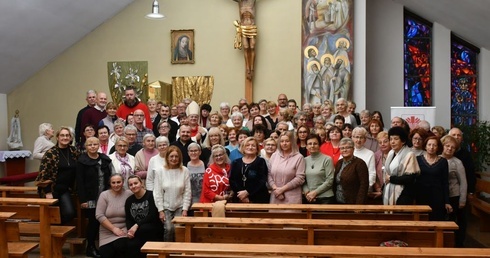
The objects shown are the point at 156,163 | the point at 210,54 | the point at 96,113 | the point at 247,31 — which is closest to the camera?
the point at 156,163

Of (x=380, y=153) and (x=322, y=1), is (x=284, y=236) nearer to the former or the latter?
(x=380, y=153)

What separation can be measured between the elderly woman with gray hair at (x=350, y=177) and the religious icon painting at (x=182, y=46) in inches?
246

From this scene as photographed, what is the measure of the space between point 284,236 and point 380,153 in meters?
2.00

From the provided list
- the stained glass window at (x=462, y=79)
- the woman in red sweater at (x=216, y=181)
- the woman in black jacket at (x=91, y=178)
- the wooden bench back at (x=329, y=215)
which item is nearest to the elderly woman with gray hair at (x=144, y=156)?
the woman in black jacket at (x=91, y=178)

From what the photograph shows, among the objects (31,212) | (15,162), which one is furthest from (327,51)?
(31,212)

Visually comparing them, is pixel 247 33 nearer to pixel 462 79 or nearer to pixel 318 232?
pixel 462 79

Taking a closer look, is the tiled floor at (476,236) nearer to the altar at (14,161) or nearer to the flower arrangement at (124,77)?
the flower arrangement at (124,77)

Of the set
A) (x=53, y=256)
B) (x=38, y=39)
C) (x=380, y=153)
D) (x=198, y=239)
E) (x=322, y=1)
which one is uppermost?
(x=322, y=1)

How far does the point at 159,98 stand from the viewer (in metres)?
10.2

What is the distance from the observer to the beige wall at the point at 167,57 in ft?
34.4

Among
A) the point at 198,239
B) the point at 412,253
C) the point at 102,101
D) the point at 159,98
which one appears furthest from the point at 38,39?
the point at 412,253

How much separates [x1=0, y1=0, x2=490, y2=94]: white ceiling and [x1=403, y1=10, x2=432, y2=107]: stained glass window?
331 millimetres

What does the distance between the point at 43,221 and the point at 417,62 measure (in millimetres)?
8690

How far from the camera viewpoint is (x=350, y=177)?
4996mm
